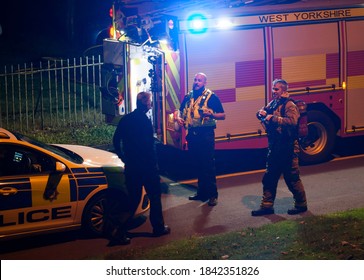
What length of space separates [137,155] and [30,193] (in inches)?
44.5

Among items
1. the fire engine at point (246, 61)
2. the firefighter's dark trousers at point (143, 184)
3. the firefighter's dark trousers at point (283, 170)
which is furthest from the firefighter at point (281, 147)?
the fire engine at point (246, 61)

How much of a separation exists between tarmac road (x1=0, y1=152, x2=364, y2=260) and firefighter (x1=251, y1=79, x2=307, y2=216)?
17 cm

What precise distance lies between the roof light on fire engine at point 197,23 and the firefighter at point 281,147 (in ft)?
7.11

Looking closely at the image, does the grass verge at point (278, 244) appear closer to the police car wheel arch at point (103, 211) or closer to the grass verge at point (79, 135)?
the police car wheel arch at point (103, 211)

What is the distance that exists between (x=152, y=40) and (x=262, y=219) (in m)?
3.51

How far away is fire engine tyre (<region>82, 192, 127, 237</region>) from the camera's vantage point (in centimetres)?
754

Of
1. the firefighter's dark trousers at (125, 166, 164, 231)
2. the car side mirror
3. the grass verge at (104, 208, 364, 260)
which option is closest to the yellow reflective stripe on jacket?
the firefighter's dark trousers at (125, 166, 164, 231)

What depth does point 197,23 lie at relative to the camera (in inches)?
393

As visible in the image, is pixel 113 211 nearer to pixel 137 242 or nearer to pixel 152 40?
pixel 137 242

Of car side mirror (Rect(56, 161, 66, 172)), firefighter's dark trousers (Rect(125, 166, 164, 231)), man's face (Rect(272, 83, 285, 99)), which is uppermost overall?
man's face (Rect(272, 83, 285, 99))

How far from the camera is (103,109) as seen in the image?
1248 cm

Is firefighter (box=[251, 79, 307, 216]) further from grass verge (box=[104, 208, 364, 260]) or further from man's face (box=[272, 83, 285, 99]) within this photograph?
grass verge (box=[104, 208, 364, 260])

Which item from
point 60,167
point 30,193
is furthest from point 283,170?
point 30,193

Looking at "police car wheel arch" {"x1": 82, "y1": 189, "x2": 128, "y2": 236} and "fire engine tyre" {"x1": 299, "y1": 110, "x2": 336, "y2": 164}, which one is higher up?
"fire engine tyre" {"x1": 299, "y1": 110, "x2": 336, "y2": 164}
